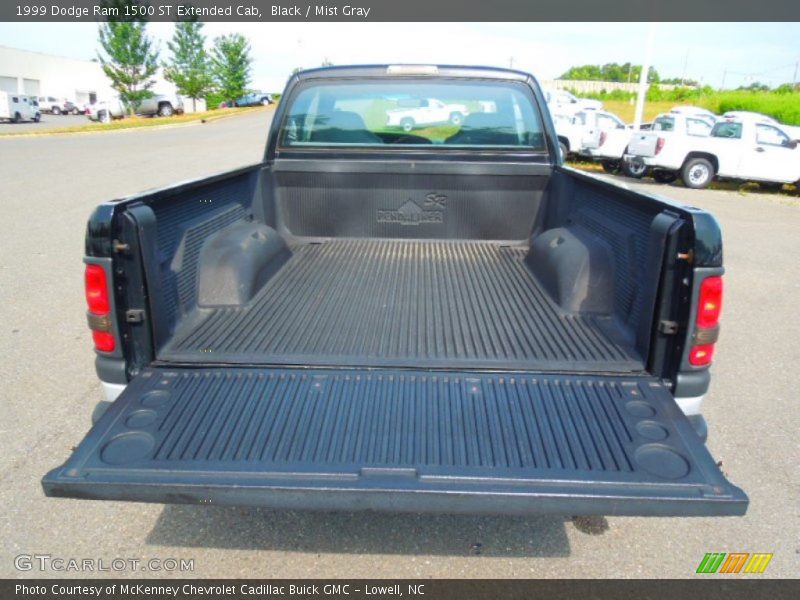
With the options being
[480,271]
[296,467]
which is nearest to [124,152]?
[480,271]

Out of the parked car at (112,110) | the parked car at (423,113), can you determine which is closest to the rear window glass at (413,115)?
the parked car at (423,113)

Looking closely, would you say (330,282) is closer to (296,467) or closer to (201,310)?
(201,310)

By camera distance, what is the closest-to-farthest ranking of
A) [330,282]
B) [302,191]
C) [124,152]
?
[330,282] < [302,191] < [124,152]

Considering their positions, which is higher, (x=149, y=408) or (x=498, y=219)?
(x=498, y=219)

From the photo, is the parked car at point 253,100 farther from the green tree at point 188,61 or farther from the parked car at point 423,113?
the parked car at point 423,113

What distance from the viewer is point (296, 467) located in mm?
1802

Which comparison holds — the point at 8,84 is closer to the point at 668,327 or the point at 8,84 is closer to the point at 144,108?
the point at 144,108

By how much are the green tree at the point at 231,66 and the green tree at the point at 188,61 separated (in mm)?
3967

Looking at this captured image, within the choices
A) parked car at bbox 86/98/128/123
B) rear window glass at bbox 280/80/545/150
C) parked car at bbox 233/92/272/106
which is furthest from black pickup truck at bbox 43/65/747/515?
parked car at bbox 233/92/272/106

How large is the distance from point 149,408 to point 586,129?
648 inches

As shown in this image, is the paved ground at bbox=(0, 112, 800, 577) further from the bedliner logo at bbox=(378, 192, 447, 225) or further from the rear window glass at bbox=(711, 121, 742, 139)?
the rear window glass at bbox=(711, 121, 742, 139)

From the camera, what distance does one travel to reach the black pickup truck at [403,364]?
1767 mm

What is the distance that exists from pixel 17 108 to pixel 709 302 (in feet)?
139

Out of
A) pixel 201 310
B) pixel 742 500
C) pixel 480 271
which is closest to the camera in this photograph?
pixel 742 500
